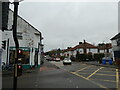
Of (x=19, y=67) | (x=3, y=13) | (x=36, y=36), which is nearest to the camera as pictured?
(x=3, y=13)

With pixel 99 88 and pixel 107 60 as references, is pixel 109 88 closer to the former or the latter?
pixel 99 88

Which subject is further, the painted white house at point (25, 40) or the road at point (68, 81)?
the painted white house at point (25, 40)

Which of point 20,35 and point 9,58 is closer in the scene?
point 9,58

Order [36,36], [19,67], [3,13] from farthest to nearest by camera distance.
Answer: [36,36]
[19,67]
[3,13]

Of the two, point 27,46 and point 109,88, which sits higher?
point 27,46

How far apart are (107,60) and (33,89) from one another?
25493 millimetres

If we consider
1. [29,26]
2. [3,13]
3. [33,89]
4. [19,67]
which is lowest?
[33,89]

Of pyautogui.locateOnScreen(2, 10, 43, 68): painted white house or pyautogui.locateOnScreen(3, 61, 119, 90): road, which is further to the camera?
pyautogui.locateOnScreen(2, 10, 43, 68): painted white house

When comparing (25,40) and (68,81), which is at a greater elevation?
(25,40)

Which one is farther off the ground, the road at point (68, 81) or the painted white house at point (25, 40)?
the painted white house at point (25, 40)

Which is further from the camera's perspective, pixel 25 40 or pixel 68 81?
pixel 25 40

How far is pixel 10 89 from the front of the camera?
8.73m

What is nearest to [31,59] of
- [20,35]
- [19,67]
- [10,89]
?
[20,35]

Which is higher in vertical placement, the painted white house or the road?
the painted white house
